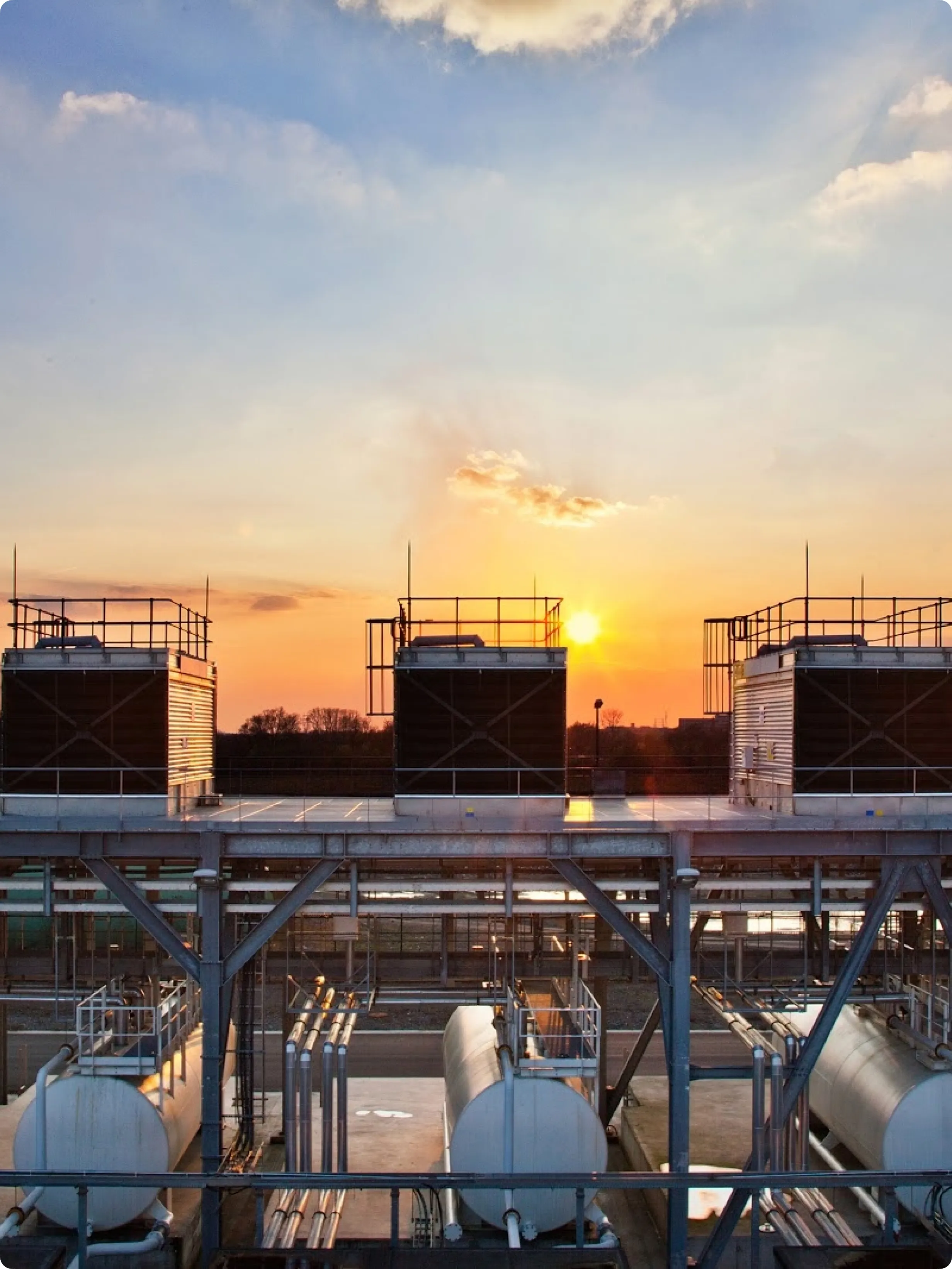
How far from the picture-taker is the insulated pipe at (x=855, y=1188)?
21.5 m

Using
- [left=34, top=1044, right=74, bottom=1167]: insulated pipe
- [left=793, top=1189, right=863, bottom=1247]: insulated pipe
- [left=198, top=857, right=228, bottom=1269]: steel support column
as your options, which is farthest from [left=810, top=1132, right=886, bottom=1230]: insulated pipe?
[left=34, top=1044, right=74, bottom=1167]: insulated pipe

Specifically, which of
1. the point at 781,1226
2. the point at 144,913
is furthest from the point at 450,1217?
the point at 144,913

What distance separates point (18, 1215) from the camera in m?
20.3

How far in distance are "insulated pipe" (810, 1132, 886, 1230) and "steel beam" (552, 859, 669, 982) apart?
Answer: 5.04 metres

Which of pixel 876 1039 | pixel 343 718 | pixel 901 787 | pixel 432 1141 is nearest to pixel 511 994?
pixel 432 1141

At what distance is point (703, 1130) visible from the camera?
27828mm

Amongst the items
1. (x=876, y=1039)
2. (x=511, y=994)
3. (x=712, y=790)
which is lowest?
(x=876, y=1039)

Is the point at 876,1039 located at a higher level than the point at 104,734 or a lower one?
lower

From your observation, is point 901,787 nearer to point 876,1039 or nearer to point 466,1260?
point 876,1039

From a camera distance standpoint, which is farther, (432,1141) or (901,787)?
(432,1141)

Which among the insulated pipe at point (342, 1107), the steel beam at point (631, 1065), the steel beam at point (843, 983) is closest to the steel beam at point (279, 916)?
the insulated pipe at point (342, 1107)

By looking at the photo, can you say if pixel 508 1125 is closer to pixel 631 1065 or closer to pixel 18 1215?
pixel 631 1065

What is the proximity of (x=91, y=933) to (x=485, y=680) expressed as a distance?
11057mm

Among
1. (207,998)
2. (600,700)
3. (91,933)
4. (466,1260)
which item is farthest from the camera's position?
(600,700)
